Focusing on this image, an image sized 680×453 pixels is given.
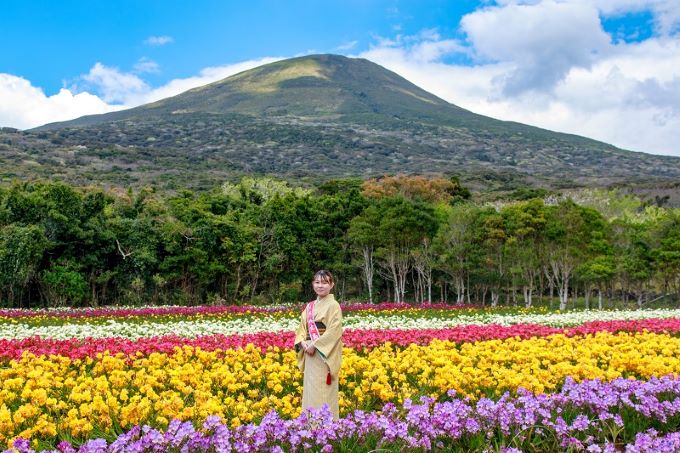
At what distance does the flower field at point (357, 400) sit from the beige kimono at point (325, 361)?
332 millimetres

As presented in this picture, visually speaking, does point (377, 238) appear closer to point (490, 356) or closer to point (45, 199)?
point (45, 199)

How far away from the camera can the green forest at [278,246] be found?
92.0ft


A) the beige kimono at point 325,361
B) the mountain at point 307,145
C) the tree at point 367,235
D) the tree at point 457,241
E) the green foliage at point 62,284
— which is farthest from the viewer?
the mountain at point 307,145

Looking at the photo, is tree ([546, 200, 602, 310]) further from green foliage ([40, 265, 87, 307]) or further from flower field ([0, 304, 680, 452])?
green foliage ([40, 265, 87, 307])

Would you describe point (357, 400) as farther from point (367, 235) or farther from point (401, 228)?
point (367, 235)

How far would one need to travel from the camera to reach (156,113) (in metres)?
167

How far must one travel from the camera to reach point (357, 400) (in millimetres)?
7105

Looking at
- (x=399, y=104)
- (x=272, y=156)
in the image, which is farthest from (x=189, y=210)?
(x=399, y=104)

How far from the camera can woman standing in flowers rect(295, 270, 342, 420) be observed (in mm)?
6203

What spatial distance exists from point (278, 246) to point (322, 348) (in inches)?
1058

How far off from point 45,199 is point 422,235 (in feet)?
62.8

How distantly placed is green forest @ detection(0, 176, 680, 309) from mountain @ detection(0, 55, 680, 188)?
44475 millimetres

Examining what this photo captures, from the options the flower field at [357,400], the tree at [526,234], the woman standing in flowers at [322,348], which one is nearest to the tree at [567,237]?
the tree at [526,234]

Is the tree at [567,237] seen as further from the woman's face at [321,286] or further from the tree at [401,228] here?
the woman's face at [321,286]
